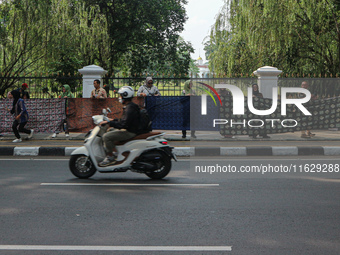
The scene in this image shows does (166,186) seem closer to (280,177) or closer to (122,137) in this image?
(122,137)

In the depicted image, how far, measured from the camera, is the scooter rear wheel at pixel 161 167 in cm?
795

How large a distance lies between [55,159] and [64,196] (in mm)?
4265

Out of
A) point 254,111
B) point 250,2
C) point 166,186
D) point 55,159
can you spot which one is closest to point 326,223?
point 166,186

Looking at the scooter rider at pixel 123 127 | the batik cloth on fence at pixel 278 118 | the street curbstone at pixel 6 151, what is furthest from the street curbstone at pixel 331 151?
the street curbstone at pixel 6 151

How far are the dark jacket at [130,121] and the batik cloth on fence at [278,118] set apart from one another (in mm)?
6092

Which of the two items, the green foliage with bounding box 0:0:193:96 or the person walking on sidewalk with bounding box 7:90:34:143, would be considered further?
the green foliage with bounding box 0:0:193:96

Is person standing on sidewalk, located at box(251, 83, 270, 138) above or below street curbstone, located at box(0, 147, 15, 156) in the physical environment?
above

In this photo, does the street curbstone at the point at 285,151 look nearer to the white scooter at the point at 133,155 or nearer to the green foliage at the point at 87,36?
the white scooter at the point at 133,155

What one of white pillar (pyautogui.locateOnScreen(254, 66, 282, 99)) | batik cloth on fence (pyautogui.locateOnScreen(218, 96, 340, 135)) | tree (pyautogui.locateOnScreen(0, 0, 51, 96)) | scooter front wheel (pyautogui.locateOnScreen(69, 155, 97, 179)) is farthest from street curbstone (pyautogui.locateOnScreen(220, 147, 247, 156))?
tree (pyautogui.locateOnScreen(0, 0, 51, 96))

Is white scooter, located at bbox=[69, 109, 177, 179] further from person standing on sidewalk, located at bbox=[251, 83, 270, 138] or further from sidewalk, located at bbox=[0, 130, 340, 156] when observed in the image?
person standing on sidewalk, located at bbox=[251, 83, 270, 138]

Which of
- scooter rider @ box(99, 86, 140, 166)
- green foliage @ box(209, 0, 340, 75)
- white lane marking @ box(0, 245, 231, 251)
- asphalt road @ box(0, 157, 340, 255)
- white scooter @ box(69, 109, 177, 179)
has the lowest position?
white lane marking @ box(0, 245, 231, 251)

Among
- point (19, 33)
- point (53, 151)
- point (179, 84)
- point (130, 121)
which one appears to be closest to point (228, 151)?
point (53, 151)

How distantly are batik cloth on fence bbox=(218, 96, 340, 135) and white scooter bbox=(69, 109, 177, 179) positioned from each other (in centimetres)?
594

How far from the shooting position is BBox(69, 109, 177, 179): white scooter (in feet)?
25.8
